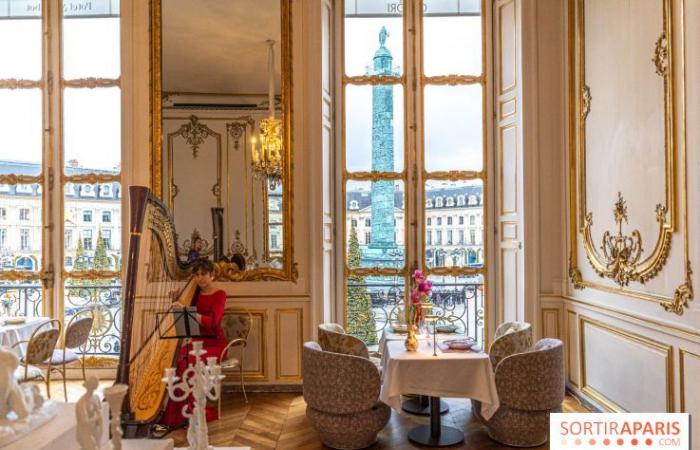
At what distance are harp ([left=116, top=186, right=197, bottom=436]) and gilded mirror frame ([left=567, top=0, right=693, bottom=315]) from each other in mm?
2966

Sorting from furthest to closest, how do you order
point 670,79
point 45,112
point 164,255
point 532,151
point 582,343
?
point 45,112, point 532,151, point 582,343, point 164,255, point 670,79

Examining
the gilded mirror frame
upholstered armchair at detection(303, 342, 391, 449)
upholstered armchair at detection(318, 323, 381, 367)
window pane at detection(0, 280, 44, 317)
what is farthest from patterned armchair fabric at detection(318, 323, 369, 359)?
window pane at detection(0, 280, 44, 317)

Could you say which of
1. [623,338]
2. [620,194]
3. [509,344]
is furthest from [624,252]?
[509,344]

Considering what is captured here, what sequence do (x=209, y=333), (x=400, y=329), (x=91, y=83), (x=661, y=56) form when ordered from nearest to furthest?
1. (x=661, y=56)
2. (x=209, y=333)
3. (x=400, y=329)
4. (x=91, y=83)

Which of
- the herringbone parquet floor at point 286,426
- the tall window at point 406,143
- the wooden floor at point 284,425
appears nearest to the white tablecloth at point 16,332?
the wooden floor at point 284,425

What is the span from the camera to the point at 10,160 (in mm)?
5332

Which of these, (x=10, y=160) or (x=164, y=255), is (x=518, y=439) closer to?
(x=164, y=255)

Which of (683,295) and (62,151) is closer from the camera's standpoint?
(683,295)

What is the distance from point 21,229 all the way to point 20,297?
666 mm

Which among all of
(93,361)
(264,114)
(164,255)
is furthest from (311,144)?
(93,361)

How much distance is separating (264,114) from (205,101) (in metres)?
0.55

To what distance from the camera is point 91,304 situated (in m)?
5.32

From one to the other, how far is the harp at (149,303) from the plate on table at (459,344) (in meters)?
1.89

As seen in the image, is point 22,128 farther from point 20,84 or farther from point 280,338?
point 280,338
